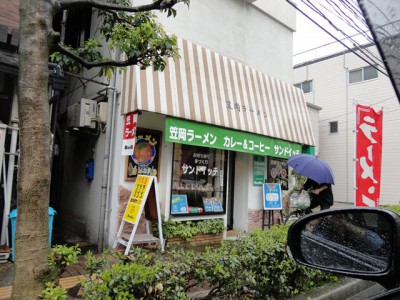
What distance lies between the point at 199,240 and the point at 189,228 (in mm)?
557

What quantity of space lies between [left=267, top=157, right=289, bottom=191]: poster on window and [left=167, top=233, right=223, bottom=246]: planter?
109 inches

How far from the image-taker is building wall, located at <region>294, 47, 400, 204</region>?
15.9 metres

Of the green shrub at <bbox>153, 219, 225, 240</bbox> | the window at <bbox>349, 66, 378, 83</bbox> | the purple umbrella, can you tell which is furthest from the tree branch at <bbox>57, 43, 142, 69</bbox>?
the window at <bbox>349, 66, 378, 83</bbox>

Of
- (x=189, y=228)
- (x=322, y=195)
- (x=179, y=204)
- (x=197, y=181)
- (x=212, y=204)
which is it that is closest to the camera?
(x=322, y=195)

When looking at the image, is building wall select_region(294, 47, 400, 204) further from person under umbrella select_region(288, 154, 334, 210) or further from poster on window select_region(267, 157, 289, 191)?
person under umbrella select_region(288, 154, 334, 210)

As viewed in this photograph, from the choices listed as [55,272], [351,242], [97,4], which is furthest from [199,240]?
[351,242]

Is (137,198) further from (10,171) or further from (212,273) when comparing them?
(212,273)

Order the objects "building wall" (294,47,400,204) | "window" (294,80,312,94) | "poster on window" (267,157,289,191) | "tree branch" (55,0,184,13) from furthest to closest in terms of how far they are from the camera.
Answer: "window" (294,80,312,94) < "building wall" (294,47,400,204) < "poster on window" (267,157,289,191) < "tree branch" (55,0,184,13)

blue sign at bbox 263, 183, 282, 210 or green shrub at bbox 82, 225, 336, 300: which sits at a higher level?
blue sign at bbox 263, 183, 282, 210

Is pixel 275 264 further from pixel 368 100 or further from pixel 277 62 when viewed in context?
pixel 368 100

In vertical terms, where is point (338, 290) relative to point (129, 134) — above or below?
below

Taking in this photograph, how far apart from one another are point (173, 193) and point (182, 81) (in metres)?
2.71

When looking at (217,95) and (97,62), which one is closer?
(97,62)

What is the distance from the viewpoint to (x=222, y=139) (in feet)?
24.1
